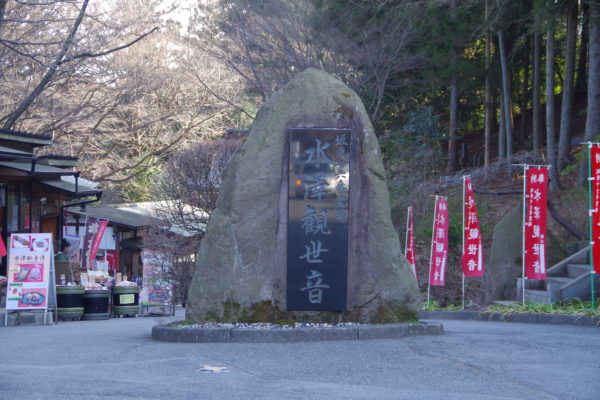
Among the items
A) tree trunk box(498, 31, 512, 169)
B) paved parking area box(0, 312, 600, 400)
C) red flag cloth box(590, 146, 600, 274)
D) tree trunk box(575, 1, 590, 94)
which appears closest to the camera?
paved parking area box(0, 312, 600, 400)

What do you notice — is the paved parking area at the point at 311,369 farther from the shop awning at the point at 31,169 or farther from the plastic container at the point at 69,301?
the shop awning at the point at 31,169

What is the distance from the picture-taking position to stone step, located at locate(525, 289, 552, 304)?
15623 mm

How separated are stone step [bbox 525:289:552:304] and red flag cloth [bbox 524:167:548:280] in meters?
0.66

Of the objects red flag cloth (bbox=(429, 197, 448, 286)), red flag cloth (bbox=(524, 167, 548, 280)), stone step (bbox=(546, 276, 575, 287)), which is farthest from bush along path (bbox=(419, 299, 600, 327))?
red flag cloth (bbox=(429, 197, 448, 286))

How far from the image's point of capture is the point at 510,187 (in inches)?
1009

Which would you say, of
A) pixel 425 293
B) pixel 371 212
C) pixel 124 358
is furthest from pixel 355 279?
pixel 425 293

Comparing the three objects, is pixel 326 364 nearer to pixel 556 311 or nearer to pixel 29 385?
pixel 29 385

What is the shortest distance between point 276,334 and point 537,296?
9089mm

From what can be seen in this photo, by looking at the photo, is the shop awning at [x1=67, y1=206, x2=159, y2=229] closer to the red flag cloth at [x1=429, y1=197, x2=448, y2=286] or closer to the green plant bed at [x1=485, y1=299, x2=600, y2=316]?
the red flag cloth at [x1=429, y1=197, x2=448, y2=286]

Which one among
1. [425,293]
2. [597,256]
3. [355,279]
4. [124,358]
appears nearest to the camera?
[124,358]

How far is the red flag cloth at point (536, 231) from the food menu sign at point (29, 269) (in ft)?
31.6

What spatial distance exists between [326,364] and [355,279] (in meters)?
2.93

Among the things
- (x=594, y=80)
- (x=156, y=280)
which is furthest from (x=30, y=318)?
(x=594, y=80)

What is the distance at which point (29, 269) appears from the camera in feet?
49.5
